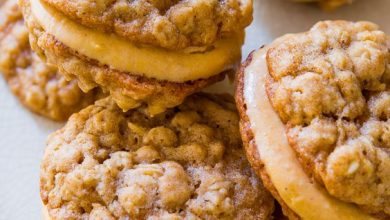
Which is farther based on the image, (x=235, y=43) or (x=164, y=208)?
(x=235, y=43)

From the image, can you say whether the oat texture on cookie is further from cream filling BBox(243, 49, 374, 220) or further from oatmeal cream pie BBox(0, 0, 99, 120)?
oatmeal cream pie BBox(0, 0, 99, 120)

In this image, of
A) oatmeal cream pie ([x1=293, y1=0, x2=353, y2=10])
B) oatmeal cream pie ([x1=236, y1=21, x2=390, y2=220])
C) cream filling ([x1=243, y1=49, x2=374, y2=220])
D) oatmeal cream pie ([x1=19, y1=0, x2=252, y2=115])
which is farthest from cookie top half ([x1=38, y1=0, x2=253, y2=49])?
oatmeal cream pie ([x1=293, y1=0, x2=353, y2=10])

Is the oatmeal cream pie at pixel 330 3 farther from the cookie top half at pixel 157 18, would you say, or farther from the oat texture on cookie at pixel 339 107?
the cookie top half at pixel 157 18

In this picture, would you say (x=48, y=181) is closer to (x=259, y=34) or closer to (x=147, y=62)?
(x=147, y=62)

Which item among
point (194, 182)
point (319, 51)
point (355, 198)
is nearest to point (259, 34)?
point (319, 51)

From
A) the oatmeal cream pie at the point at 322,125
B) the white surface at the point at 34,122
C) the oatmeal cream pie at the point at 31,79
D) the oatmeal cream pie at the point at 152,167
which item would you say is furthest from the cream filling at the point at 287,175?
the oatmeal cream pie at the point at 31,79

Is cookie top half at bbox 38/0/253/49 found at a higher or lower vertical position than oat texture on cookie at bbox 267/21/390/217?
higher
